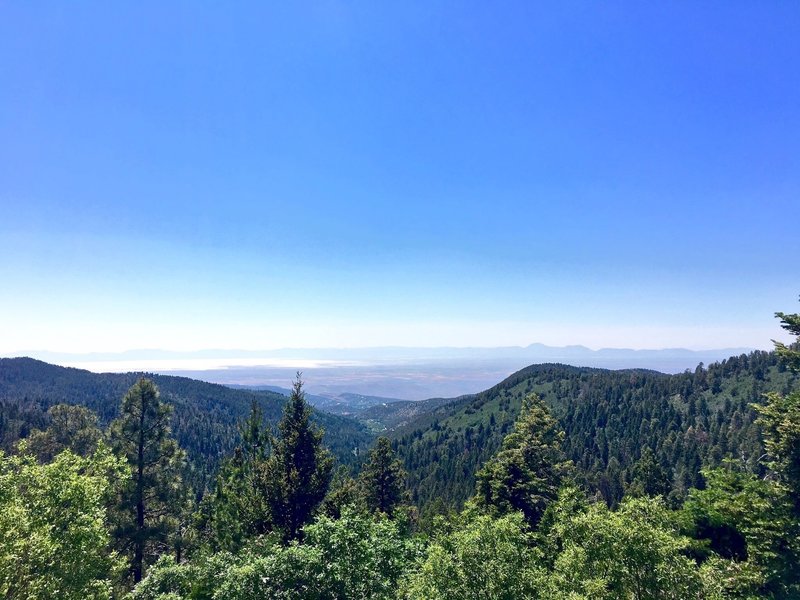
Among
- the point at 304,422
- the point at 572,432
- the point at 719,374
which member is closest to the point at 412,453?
the point at 572,432

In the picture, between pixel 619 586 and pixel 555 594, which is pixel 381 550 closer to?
pixel 555 594

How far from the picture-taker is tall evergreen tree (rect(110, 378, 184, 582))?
94.8 ft

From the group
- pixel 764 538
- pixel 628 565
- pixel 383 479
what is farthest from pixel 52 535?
pixel 383 479

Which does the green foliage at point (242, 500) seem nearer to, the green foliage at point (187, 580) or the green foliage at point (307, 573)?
the green foliage at point (187, 580)

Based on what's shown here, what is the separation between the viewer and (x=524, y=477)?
105 feet

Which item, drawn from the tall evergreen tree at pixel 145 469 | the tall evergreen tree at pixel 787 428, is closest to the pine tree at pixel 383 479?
the tall evergreen tree at pixel 145 469

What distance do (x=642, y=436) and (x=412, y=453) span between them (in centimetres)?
9485

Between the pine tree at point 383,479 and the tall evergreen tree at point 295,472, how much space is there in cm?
1837

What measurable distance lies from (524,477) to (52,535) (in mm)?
28707

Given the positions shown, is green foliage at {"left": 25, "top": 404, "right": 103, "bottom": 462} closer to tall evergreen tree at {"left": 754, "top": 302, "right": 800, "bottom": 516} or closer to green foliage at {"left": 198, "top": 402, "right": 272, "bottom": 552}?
green foliage at {"left": 198, "top": 402, "right": 272, "bottom": 552}

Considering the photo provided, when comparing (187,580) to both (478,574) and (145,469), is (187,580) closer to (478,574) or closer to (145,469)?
(478,574)

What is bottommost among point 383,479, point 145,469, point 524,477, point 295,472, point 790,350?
point 383,479

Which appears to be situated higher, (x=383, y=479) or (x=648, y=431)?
(x=383, y=479)

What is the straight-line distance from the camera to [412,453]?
190 m
